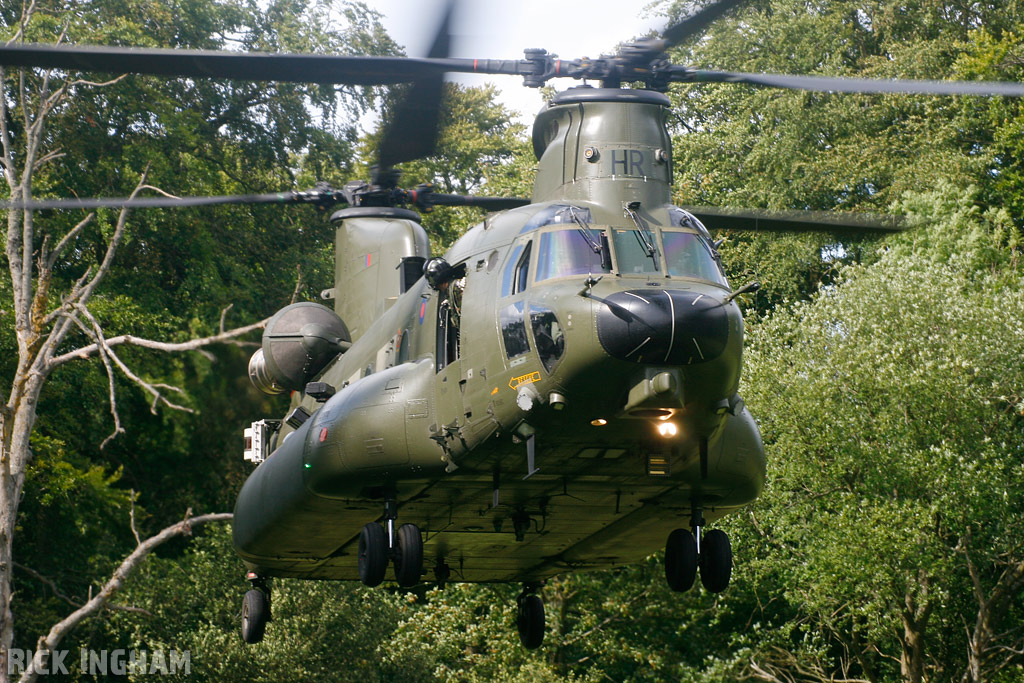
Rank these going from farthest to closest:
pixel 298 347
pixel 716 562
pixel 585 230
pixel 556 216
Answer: pixel 298 347
pixel 716 562
pixel 556 216
pixel 585 230

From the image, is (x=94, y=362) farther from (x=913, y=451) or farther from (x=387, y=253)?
(x=913, y=451)

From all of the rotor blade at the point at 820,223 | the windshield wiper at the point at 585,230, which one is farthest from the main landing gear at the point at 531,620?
the windshield wiper at the point at 585,230

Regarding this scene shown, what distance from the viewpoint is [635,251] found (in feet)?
34.1

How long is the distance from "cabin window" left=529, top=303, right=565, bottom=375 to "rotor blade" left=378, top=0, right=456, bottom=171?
6.62ft

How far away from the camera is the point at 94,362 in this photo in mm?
29875

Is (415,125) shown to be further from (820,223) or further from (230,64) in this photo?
(820,223)

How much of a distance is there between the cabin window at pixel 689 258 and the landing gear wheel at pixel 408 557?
3.37 m

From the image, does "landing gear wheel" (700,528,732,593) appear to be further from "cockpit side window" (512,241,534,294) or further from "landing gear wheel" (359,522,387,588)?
"cockpit side window" (512,241,534,294)

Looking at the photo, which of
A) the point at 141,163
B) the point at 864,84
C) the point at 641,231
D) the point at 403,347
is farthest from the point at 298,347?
the point at 141,163

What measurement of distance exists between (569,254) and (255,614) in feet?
27.3

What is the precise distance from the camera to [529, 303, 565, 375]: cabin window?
9.90m

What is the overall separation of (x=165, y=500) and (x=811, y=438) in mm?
16816

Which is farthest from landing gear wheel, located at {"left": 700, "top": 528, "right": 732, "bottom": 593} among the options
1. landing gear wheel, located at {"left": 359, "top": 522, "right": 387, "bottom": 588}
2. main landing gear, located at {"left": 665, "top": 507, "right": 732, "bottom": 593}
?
landing gear wheel, located at {"left": 359, "top": 522, "right": 387, "bottom": 588}

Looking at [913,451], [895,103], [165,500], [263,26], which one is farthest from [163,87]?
[913,451]
